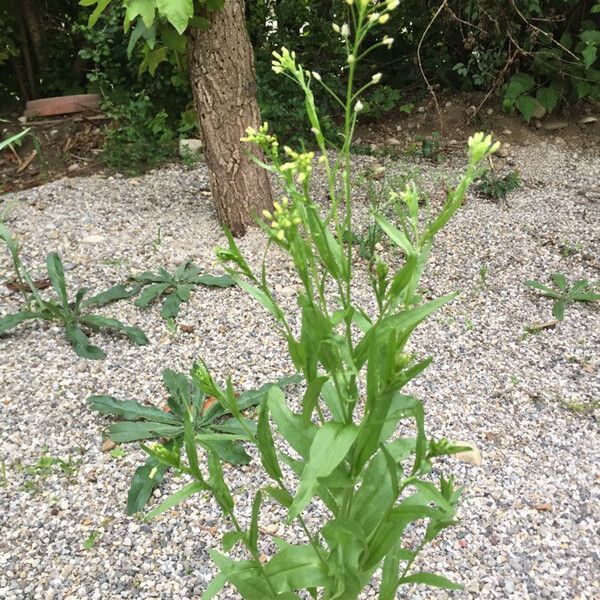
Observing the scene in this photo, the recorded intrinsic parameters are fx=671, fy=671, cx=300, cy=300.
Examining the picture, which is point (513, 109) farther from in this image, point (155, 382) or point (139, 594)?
point (139, 594)

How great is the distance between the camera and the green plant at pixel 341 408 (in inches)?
45.5

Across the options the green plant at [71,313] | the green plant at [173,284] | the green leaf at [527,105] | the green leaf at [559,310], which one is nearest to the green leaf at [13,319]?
the green plant at [71,313]

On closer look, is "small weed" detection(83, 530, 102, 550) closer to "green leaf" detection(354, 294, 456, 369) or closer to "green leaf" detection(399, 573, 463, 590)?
"green leaf" detection(399, 573, 463, 590)

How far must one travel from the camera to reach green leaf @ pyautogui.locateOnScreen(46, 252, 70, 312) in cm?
289

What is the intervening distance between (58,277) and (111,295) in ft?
0.82

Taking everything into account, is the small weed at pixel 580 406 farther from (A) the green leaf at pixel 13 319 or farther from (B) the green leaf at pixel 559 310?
(A) the green leaf at pixel 13 319

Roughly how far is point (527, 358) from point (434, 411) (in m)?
0.57

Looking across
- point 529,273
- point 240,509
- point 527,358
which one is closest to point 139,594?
point 240,509

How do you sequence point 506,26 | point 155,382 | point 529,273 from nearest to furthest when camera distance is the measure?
point 155,382 < point 529,273 < point 506,26

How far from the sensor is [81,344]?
276 cm

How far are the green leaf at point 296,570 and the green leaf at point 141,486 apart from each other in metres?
0.67

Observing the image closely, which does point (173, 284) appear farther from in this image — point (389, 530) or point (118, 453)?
point (389, 530)

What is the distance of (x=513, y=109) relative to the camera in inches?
200

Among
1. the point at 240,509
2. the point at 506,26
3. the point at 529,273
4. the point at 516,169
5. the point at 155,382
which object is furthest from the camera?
the point at 506,26
